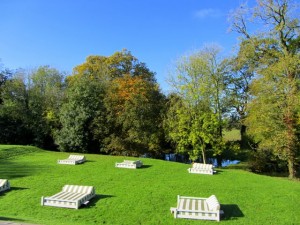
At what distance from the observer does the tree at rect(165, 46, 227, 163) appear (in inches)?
1048

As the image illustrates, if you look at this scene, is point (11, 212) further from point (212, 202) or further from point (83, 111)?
point (83, 111)

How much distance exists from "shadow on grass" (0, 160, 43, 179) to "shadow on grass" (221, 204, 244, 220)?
11.5 m

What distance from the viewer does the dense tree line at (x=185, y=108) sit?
21969 millimetres

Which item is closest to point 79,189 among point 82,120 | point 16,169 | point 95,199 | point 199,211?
point 95,199

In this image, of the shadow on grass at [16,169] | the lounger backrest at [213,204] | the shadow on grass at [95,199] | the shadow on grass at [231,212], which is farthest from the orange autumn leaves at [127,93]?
the lounger backrest at [213,204]

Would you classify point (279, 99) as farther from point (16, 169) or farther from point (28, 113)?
point (28, 113)

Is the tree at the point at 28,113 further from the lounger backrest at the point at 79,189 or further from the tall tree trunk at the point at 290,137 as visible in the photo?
the tall tree trunk at the point at 290,137

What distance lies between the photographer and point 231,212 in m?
11.7

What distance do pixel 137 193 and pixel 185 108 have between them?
51.2 feet

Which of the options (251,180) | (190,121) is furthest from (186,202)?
(190,121)

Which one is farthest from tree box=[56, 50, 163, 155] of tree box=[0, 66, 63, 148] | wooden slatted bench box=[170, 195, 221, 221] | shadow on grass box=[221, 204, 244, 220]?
wooden slatted bench box=[170, 195, 221, 221]

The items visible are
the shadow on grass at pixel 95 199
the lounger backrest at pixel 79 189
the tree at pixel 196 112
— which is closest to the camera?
the shadow on grass at pixel 95 199

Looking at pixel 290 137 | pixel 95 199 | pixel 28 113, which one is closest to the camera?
pixel 95 199

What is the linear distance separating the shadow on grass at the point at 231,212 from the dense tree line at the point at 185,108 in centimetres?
1083
